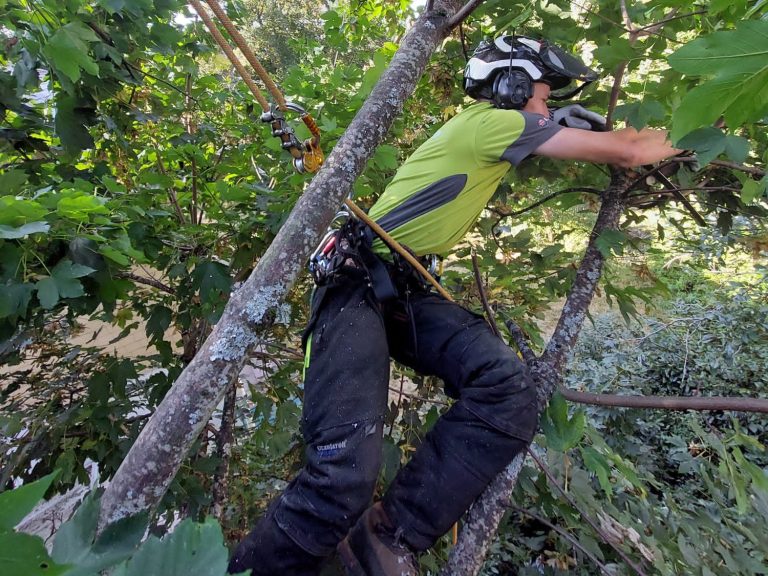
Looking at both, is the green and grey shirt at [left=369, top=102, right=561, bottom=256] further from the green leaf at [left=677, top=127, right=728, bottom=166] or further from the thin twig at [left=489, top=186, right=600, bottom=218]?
the green leaf at [left=677, top=127, right=728, bottom=166]

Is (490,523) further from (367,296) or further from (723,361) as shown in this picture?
(723,361)

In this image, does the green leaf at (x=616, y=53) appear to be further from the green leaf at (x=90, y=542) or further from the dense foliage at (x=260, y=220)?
the green leaf at (x=90, y=542)

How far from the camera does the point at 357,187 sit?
2.05 meters

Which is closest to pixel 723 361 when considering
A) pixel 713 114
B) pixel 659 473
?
pixel 659 473

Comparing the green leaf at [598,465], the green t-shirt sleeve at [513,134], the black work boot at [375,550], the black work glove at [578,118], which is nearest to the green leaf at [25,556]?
the black work boot at [375,550]

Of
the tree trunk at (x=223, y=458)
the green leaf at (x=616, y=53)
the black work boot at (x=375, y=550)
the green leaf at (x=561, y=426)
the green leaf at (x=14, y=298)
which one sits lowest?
the tree trunk at (x=223, y=458)

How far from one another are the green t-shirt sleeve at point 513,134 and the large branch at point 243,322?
474 mm

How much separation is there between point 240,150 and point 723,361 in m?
4.93

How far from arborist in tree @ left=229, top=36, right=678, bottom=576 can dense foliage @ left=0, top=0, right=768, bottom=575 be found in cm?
19

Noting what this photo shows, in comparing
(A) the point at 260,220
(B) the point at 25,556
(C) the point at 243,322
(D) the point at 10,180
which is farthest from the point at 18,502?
(A) the point at 260,220

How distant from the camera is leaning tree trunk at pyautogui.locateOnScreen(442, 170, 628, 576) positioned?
149 cm

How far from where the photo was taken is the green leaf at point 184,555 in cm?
53

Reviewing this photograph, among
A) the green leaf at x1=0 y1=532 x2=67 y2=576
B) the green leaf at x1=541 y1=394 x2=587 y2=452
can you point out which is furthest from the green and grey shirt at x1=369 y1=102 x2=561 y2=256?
the green leaf at x1=0 y1=532 x2=67 y2=576

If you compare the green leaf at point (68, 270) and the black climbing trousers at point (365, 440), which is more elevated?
the green leaf at point (68, 270)
